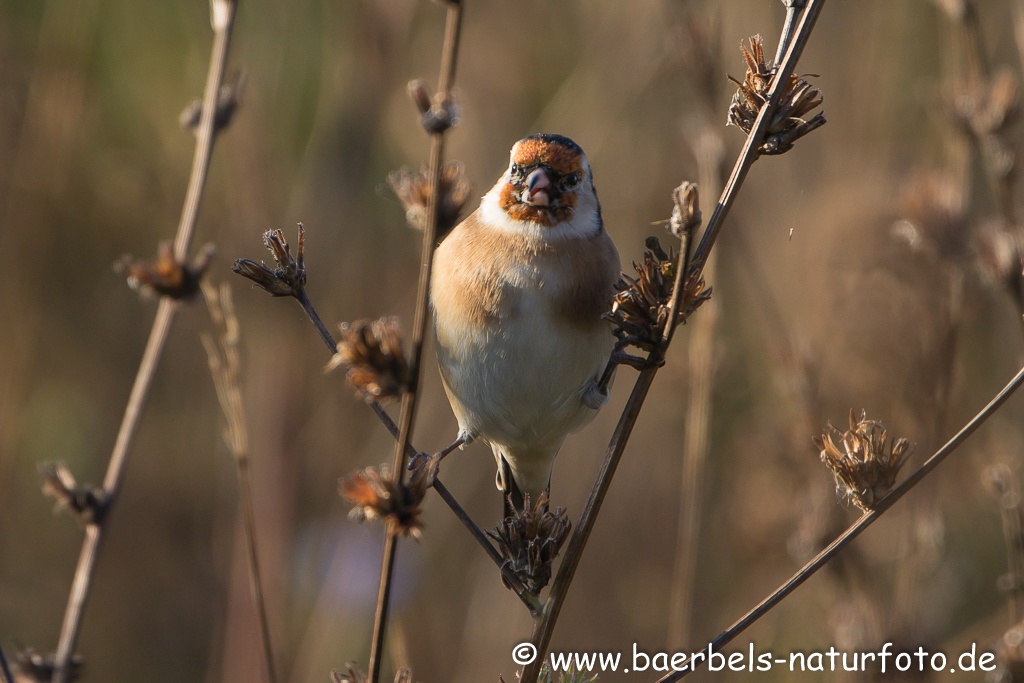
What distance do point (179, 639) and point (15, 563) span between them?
33.0 inches

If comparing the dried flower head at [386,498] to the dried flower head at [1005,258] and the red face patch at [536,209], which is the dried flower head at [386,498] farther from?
the dried flower head at [1005,258]


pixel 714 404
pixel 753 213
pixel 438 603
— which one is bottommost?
pixel 438 603

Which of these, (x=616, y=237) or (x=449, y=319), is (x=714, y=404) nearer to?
(x=616, y=237)

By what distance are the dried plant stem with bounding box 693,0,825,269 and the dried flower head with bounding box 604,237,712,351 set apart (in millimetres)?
52

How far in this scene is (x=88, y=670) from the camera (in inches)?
167

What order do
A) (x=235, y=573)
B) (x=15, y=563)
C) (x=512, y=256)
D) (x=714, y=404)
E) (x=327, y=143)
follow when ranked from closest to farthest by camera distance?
1. (x=512, y=256)
2. (x=235, y=573)
3. (x=327, y=143)
4. (x=15, y=563)
5. (x=714, y=404)

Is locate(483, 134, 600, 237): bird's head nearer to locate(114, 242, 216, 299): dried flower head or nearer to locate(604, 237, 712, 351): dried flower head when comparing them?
locate(604, 237, 712, 351): dried flower head

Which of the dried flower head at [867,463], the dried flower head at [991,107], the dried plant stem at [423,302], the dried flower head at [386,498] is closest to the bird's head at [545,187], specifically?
the dried flower head at [991,107]

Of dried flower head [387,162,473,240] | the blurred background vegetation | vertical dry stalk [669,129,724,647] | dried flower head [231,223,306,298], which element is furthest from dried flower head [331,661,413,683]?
the blurred background vegetation

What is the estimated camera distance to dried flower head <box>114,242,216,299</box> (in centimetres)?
158

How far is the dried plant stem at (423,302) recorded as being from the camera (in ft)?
4.07

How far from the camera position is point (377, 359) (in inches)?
54.4

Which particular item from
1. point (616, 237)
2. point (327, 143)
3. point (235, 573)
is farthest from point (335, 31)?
point (235, 573)

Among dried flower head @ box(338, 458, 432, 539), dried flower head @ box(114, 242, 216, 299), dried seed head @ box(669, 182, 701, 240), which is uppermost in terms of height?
dried seed head @ box(669, 182, 701, 240)
